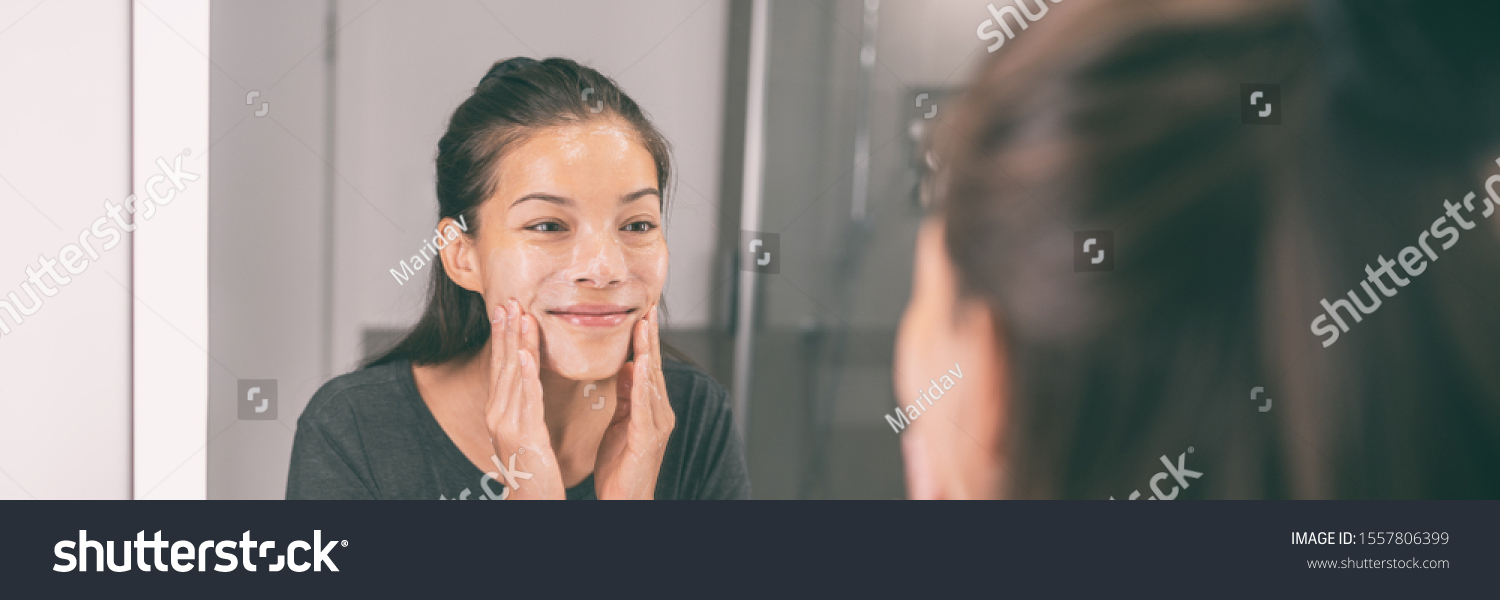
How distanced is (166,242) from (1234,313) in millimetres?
1308

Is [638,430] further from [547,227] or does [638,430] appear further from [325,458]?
[325,458]

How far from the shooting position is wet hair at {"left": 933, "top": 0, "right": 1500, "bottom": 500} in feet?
2.82

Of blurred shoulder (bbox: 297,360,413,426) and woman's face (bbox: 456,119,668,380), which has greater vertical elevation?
woman's face (bbox: 456,119,668,380)

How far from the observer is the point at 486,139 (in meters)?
0.75

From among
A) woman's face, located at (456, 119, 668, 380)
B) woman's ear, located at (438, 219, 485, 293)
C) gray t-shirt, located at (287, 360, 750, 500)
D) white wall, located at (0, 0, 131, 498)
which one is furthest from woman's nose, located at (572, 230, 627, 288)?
white wall, located at (0, 0, 131, 498)

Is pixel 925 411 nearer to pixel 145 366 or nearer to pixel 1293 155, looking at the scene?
pixel 1293 155

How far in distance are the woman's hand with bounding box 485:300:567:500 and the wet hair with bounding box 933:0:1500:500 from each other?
52 centimetres

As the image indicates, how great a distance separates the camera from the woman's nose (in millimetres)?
738

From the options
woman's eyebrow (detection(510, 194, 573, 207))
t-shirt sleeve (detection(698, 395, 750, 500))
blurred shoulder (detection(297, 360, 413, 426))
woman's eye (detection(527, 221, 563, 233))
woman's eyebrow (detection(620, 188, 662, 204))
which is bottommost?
t-shirt sleeve (detection(698, 395, 750, 500))

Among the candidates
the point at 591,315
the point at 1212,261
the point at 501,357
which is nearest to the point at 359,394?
the point at 501,357

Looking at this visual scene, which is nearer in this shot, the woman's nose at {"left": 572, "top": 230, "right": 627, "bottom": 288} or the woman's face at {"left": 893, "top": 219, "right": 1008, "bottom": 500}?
the woman's nose at {"left": 572, "top": 230, "right": 627, "bottom": 288}

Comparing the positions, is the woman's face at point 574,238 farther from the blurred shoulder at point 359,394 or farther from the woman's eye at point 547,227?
the blurred shoulder at point 359,394

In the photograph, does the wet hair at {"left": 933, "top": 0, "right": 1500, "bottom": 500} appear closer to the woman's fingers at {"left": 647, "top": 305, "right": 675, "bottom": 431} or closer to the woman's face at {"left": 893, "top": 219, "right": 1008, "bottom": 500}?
the woman's face at {"left": 893, "top": 219, "right": 1008, "bottom": 500}

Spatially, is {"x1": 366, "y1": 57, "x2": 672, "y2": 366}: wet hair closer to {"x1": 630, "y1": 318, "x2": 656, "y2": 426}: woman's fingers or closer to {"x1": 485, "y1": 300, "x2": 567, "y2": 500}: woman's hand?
{"x1": 485, "y1": 300, "x2": 567, "y2": 500}: woman's hand
